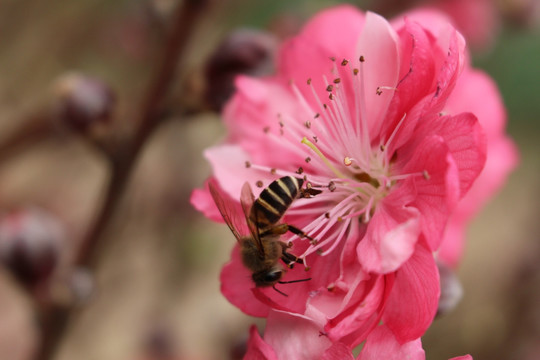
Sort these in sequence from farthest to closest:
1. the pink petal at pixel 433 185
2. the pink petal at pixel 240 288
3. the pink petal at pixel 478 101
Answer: the pink petal at pixel 478 101 < the pink petal at pixel 240 288 < the pink petal at pixel 433 185

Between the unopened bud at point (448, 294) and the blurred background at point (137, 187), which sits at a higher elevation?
the unopened bud at point (448, 294)

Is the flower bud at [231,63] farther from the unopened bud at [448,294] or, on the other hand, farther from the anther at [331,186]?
the unopened bud at [448,294]

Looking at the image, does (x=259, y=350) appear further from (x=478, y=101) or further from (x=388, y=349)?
(x=478, y=101)

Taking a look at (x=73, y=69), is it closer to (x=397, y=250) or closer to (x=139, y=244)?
(x=139, y=244)

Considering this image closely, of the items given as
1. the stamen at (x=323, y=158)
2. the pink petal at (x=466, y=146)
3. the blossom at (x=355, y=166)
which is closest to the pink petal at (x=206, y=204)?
the blossom at (x=355, y=166)

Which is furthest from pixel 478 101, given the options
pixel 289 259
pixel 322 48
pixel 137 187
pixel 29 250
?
pixel 137 187

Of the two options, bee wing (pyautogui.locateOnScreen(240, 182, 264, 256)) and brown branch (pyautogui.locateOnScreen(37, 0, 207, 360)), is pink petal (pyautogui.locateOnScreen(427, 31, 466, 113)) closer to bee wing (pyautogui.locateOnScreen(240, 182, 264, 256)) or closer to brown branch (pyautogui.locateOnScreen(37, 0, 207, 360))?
bee wing (pyautogui.locateOnScreen(240, 182, 264, 256))

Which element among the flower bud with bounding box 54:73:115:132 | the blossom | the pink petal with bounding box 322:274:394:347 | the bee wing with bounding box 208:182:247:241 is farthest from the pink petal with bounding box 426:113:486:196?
the flower bud with bounding box 54:73:115:132
